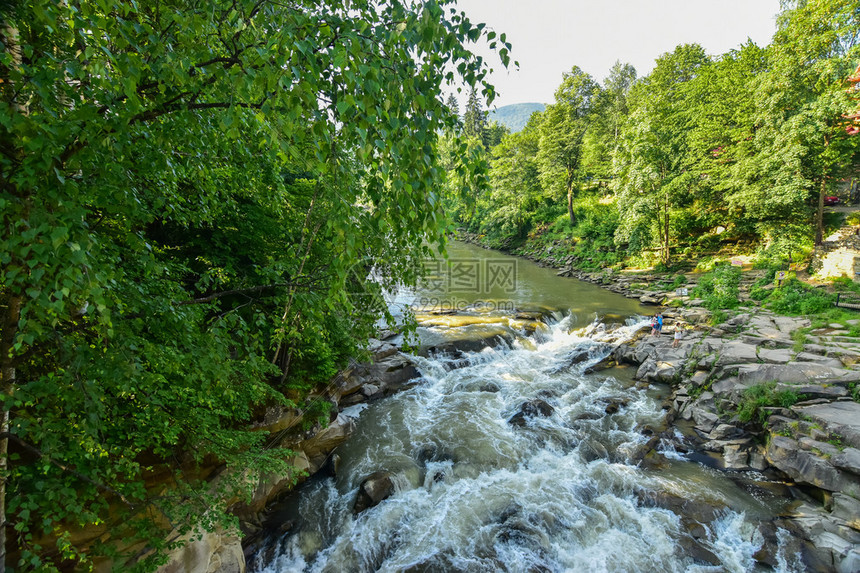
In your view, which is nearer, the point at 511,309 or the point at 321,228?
Answer: the point at 321,228

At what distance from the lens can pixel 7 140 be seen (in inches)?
84.8

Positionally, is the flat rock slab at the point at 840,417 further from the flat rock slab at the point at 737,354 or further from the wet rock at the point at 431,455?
the wet rock at the point at 431,455

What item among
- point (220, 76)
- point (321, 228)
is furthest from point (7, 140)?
point (321, 228)

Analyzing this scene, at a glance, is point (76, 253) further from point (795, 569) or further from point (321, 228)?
point (795, 569)

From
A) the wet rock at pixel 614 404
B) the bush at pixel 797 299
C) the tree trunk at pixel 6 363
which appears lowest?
the wet rock at pixel 614 404

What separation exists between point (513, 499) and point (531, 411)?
11.1 ft

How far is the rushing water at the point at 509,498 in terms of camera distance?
6.50 m

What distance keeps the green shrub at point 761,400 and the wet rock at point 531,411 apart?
16.0 feet

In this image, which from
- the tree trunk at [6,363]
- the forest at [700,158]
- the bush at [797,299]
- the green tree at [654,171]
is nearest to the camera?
the tree trunk at [6,363]

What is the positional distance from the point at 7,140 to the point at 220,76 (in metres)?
1.35

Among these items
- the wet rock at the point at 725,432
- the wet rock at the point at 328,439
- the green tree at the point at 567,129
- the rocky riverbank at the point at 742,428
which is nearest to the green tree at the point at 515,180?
the green tree at the point at 567,129

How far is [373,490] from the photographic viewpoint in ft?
25.3

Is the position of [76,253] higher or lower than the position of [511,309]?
higher

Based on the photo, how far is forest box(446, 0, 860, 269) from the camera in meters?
16.3
